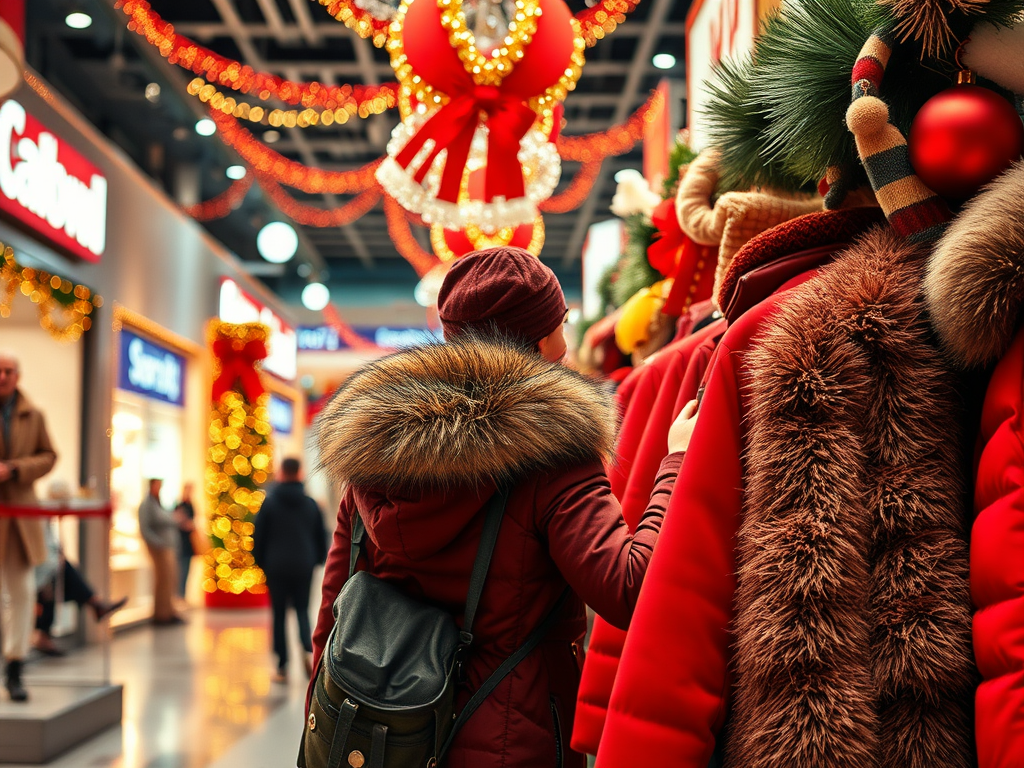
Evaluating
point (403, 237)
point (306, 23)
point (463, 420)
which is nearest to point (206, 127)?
point (306, 23)

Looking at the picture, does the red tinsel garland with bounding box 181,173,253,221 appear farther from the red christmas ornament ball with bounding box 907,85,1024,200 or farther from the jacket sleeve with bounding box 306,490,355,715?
the red christmas ornament ball with bounding box 907,85,1024,200

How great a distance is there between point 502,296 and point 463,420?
10.2 inches

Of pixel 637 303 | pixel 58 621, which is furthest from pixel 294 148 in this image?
pixel 637 303

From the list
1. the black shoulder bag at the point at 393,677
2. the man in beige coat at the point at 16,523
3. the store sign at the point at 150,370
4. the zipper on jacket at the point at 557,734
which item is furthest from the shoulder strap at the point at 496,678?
the store sign at the point at 150,370

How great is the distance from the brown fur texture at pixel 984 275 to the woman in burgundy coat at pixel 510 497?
0.47 metres

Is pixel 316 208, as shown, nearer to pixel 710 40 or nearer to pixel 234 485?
pixel 234 485

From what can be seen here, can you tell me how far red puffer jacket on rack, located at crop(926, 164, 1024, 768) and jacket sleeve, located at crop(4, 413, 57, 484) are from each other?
503 cm

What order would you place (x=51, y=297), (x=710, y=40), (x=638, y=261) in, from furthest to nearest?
(x=51, y=297), (x=638, y=261), (x=710, y=40)

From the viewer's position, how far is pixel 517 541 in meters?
1.59

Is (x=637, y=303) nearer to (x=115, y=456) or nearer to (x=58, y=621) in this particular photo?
(x=58, y=621)

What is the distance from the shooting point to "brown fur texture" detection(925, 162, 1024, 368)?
1.17 meters

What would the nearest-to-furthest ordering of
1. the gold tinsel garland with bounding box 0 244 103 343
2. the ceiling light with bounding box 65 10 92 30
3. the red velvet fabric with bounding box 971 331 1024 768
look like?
the red velvet fabric with bounding box 971 331 1024 768
the gold tinsel garland with bounding box 0 244 103 343
the ceiling light with bounding box 65 10 92 30

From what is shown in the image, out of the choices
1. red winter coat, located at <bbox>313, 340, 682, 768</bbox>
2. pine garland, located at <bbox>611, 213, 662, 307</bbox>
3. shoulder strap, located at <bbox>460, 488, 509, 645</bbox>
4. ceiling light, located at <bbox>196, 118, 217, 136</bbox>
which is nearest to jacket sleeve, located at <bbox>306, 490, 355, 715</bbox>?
red winter coat, located at <bbox>313, 340, 682, 768</bbox>

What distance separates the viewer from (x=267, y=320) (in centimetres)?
1562
